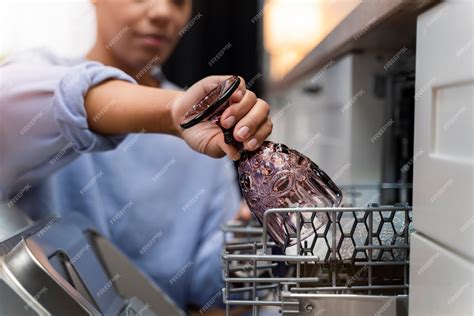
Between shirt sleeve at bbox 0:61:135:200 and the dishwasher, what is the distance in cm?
27

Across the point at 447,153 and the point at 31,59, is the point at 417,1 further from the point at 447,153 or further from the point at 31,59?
the point at 31,59

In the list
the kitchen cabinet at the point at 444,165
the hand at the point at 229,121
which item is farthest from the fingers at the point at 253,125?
the kitchen cabinet at the point at 444,165

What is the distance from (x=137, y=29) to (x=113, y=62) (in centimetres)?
5

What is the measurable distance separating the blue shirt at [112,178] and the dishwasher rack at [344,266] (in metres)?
0.29

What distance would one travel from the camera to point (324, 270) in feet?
2.21

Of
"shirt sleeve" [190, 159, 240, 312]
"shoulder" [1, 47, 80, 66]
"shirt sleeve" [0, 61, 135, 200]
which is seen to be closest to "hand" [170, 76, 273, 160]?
"shirt sleeve" [0, 61, 135, 200]

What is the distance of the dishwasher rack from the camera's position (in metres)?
0.62

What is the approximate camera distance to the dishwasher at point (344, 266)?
0.62 metres

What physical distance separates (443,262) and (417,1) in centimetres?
25

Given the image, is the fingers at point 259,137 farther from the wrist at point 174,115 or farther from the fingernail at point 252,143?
the wrist at point 174,115

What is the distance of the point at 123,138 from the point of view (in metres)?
0.84

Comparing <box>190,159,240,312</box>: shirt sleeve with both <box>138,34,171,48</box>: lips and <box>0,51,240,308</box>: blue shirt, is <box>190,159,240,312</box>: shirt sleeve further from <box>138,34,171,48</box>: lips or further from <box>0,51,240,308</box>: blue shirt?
<box>138,34,171,48</box>: lips

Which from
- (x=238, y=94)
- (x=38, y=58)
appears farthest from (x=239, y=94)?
(x=38, y=58)

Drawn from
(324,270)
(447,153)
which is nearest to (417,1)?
(447,153)
